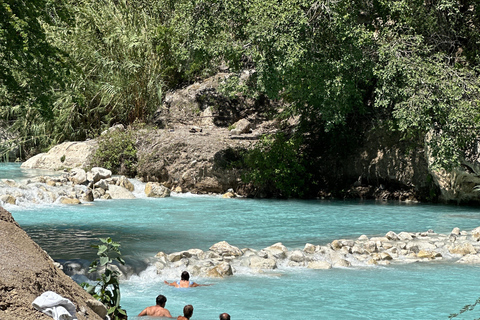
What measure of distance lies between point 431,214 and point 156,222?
6510mm

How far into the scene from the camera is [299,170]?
1741 cm

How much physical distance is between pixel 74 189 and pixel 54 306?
13.0 meters

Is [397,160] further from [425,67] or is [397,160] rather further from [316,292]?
[316,292]

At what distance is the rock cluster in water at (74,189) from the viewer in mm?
14648

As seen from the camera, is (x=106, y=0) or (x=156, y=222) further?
(x=106, y=0)

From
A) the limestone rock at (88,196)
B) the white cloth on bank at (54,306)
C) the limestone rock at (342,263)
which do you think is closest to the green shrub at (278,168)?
the limestone rock at (88,196)

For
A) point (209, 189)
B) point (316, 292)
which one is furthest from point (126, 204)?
point (316, 292)

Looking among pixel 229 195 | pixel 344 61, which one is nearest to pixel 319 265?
pixel 344 61

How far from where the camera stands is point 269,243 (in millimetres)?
10523

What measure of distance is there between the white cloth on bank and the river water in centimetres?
301

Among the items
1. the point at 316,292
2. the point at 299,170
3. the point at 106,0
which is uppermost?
the point at 106,0

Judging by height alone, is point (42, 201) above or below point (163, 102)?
below

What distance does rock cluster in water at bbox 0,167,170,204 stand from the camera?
14.6 metres

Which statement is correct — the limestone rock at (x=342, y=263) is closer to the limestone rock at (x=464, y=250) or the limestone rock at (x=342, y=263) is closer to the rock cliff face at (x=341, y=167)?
the limestone rock at (x=464, y=250)
